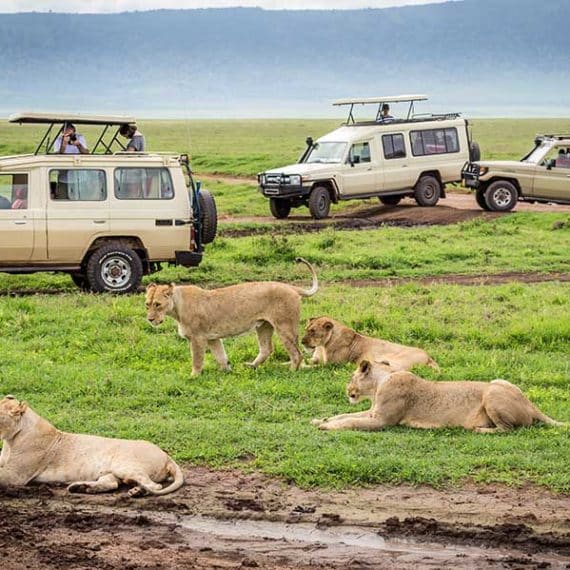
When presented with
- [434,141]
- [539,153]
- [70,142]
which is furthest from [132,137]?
[539,153]

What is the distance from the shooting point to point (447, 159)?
→ 30.5m

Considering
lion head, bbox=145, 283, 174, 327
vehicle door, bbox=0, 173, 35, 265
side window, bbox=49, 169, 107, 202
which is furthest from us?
side window, bbox=49, 169, 107, 202

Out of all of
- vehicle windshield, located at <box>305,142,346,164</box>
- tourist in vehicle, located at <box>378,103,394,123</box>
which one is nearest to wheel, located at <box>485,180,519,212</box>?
tourist in vehicle, located at <box>378,103,394,123</box>

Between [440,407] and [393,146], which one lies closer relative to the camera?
[440,407]

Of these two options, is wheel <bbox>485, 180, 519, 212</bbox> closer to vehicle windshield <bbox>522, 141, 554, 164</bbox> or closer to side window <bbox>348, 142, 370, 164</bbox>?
vehicle windshield <bbox>522, 141, 554, 164</bbox>

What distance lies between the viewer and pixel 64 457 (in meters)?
9.45

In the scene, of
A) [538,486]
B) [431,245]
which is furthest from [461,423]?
[431,245]

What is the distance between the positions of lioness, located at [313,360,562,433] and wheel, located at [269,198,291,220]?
60.4ft

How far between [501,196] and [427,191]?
1.92 meters

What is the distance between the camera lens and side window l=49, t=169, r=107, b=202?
56.0ft

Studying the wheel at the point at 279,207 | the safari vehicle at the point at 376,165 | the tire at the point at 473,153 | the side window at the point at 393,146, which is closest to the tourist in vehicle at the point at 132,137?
the safari vehicle at the point at 376,165

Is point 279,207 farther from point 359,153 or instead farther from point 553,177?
point 553,177

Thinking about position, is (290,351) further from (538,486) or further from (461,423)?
(538,486)

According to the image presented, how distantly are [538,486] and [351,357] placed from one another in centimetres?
370
